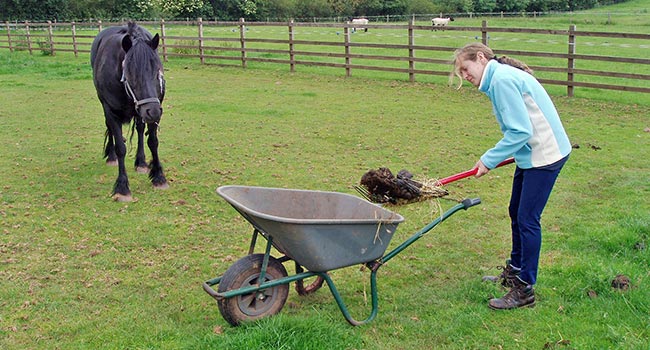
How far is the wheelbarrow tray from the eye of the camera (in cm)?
338

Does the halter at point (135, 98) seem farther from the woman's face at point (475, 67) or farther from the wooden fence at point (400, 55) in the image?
the wooden fence at point (400, 55)

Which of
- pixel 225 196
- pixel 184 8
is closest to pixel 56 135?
pixel 225 196

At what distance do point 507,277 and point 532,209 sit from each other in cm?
65

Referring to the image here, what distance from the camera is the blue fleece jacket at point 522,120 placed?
3.53 m

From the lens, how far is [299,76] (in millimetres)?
16969

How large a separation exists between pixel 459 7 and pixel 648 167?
206 feet

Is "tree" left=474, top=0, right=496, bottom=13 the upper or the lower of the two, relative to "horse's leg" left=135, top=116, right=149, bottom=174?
upper

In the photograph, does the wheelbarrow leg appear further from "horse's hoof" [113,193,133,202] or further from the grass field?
"horse's hoof" [113,193,133,202]

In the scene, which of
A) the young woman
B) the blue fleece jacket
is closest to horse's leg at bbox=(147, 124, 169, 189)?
the young woman

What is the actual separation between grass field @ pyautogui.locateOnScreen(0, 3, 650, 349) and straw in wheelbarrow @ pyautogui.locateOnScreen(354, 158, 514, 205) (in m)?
0.69

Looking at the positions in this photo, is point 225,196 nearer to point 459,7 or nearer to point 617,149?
point 617,149

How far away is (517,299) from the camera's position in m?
3.90

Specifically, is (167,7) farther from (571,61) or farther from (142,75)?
(142,75)

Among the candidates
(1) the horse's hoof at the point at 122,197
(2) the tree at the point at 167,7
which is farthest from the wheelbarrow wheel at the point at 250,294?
(2) the tree at the point at 167,7
